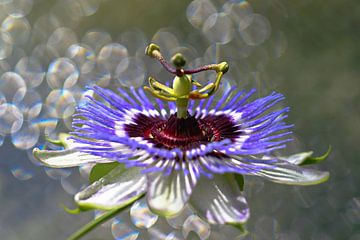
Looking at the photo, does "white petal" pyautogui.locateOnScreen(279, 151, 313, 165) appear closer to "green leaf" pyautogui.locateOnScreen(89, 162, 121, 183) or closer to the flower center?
the flower center

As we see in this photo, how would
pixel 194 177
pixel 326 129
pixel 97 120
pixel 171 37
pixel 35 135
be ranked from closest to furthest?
pixel 194 177 < pixel 97 120 < pixel 35 135 < pixel 326 129 < pixel 171 37

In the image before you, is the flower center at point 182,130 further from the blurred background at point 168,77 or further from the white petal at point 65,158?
the blurred background at point 168,77

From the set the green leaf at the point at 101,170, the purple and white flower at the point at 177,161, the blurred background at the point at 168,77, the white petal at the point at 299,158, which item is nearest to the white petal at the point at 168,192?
the purple and white flower at the point at 177,161

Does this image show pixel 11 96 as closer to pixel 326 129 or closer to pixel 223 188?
pixel 326 129

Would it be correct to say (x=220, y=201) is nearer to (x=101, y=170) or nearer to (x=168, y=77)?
(x=101, y=170)

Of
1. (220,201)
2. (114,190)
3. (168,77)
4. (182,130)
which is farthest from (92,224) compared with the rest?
(168,77)

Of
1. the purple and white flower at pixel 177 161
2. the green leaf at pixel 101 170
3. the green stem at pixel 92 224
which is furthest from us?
the green leaf at pixel 101 170

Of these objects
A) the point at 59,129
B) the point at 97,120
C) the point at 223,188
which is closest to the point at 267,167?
the point at 223,188
